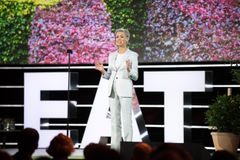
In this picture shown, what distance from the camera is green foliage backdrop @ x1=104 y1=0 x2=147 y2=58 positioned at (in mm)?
9195

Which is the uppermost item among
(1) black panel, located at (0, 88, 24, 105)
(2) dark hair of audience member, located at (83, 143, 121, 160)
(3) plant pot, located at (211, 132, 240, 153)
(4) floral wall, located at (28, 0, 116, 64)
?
(4) floral wall, located at (28, 0, 116, 64)

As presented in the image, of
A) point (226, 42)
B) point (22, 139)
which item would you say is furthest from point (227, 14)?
point (22, 139)

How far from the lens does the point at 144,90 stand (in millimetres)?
9266

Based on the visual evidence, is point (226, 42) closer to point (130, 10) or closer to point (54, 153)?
point (130, 10)

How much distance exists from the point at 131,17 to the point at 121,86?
2347 millimetres

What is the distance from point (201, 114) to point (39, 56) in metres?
3.02

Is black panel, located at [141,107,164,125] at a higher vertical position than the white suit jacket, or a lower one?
lower

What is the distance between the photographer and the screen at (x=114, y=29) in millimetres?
8930

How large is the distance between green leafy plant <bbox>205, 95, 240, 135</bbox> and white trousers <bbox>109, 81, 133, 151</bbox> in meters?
1.61

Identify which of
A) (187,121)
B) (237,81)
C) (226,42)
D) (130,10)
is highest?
(130,10)

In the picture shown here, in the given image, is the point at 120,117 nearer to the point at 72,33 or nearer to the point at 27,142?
the point at 72,33

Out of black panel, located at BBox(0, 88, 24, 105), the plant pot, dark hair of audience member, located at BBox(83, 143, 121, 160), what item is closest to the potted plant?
the plant pot

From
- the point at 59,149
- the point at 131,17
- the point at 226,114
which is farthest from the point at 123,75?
the point at 59,149

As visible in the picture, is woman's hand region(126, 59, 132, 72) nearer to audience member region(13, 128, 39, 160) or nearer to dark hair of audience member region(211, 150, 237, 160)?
audience member region(13, 128, 39, 160)
